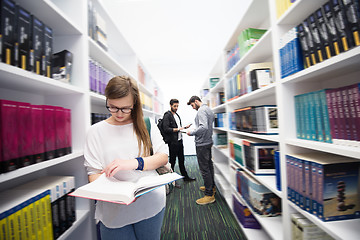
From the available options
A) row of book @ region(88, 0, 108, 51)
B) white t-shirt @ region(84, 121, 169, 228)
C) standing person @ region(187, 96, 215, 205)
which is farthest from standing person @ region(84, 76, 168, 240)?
standing person @ region(187, 96, 215, 205)

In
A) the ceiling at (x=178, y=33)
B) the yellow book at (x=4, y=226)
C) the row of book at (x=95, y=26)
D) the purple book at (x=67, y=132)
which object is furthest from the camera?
the ceiling at (x=178, y=33)

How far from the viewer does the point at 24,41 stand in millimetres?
644

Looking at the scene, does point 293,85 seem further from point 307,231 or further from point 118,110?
point 118,110

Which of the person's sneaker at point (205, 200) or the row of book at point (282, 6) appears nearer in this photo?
the row of book at point (282, 6)

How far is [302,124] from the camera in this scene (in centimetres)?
88

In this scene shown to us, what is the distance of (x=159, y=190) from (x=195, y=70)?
5.02m

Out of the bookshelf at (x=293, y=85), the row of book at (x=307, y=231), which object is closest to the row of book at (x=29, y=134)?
the bookshelf at (x=293, y=85)

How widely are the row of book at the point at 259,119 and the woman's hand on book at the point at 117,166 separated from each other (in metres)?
1.04

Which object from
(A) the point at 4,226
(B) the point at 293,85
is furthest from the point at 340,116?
(A) the point at 4,226

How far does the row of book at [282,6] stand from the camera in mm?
897

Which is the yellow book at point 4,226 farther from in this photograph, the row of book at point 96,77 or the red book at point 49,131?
the row of book at point 96,77

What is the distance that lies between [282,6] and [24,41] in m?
1.43

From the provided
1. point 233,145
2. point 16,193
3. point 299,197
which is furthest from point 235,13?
point 16,193

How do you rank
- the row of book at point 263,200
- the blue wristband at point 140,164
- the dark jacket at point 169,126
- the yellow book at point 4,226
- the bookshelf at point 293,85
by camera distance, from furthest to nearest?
the dark jacket at point 169,126 → the row of book at point 263,200 → the blue wristband at point 140,164 → the bookshelf at point 293,85 → the yellow book at point 4,226
